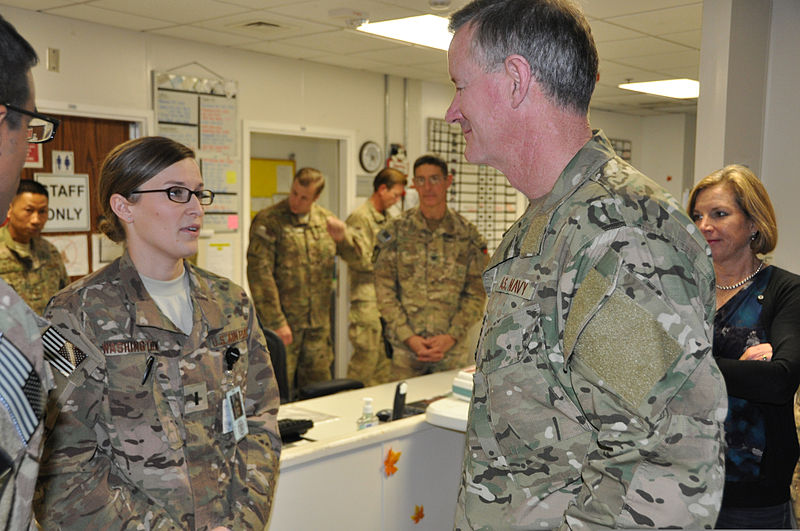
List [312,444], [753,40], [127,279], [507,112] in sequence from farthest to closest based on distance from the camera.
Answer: [753,40]
[312,444]
[127,279]
[507,112]

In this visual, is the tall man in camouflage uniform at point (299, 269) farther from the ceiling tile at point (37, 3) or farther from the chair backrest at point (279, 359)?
the chair backrest at point (279, 359)

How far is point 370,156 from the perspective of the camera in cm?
679

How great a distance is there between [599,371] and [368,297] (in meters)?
5.05

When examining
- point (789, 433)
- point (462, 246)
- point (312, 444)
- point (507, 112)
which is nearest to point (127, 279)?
point (312, 444)

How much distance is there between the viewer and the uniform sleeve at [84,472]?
5.53ft

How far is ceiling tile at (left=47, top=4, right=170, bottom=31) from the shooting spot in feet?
14.8

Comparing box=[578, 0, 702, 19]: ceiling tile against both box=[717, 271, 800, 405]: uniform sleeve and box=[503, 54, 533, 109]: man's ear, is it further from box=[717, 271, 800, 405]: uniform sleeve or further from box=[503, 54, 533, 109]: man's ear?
box=[503, 54, 533, 109]: man's ear

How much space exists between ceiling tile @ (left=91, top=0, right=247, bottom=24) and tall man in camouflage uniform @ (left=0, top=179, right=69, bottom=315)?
47.3 inches

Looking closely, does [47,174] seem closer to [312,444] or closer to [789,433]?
[312,444]

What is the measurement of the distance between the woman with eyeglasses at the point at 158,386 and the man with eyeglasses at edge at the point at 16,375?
90cm

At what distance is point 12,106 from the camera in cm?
95

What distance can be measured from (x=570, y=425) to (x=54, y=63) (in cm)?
462

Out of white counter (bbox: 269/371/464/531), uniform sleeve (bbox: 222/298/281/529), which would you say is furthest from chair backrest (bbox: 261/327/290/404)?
uniform sleeve (bbox: 222/298/281/529)

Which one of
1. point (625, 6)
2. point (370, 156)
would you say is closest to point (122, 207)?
point (625, 6)
